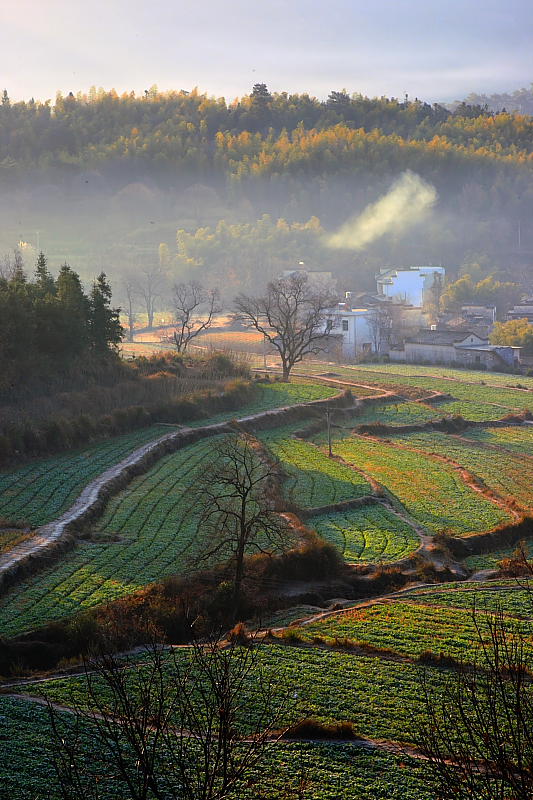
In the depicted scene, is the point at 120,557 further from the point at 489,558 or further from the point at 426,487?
the point at 426,487

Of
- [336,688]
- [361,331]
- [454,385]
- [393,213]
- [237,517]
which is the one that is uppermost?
[393,213]

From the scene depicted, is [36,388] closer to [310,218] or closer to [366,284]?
[366,284]

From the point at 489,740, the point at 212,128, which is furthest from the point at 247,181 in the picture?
the point at 489,740

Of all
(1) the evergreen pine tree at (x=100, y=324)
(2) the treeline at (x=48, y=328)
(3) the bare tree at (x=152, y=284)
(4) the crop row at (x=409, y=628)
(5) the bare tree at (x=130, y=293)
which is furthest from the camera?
(3) the bare tree at (x=152, y=284)

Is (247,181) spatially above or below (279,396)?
above

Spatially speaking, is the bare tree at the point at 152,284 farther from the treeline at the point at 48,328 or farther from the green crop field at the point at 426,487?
the green crop field at the point at 426,487

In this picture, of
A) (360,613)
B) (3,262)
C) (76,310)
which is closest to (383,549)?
(360,613)

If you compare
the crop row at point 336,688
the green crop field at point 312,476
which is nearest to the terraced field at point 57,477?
the green crop field at point 312,476

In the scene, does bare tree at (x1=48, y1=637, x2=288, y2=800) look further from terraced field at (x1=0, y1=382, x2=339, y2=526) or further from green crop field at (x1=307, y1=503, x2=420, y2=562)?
terraced field at (x1=0, y1=382, x2=339, y2=526)
